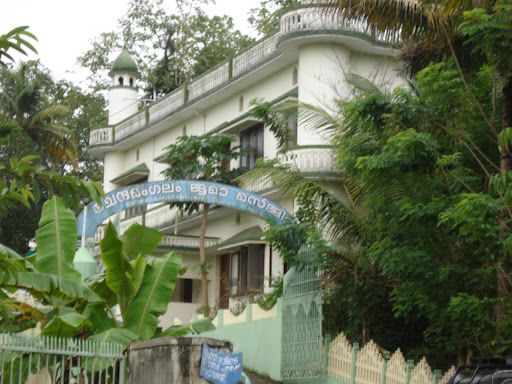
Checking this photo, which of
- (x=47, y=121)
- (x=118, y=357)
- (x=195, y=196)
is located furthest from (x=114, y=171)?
(x=118, y=357)

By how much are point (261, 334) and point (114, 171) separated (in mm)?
18190

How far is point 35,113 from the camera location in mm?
Answer: 43281

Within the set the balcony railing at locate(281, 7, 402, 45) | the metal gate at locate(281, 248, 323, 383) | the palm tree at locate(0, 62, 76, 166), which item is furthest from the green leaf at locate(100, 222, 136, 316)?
the palm tree at locate(0, 62, 76, 166)

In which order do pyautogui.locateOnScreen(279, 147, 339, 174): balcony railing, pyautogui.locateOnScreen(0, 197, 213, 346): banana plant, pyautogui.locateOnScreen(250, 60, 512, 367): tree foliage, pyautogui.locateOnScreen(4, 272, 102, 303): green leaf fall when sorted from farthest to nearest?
pyautogui.locateOnScreen(279, 147, 339, 174): balcony railing < pyautogui.locateOnScreen(250, 60, 512, 367): tree foliage < pyautogui.locateOnScreen(0, 197, 213, 346): banana plant < pyautogui.locateOnScreen(4, 272, 102, 303): green leaf

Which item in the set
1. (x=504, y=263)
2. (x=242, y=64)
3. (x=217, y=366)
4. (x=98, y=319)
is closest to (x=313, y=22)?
(x=242, y=64)

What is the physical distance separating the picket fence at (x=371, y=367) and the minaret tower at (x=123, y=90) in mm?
20938

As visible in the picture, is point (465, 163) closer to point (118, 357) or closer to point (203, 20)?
point (118, 357)

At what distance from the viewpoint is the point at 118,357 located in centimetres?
1237

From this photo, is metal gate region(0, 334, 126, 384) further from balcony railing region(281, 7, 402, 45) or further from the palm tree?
the palm tree

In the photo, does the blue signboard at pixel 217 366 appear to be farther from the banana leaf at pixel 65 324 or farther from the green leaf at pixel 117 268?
the green leaf at pixel 117 268

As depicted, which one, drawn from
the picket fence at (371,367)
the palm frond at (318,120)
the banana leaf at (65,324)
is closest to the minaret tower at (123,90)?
the palm frond at (318,120)

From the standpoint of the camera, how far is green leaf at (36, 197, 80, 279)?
51.9 ft

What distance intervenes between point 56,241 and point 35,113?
28061 millimetres

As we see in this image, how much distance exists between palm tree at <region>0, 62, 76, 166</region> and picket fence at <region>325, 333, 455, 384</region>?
2075 centimetres
